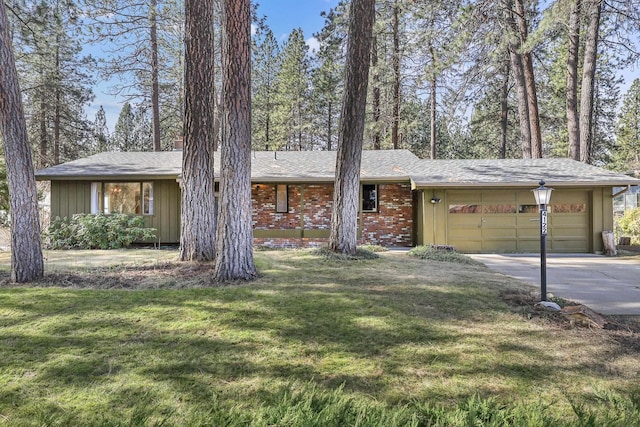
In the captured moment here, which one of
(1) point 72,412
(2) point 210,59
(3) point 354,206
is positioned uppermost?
(2) point 210,59

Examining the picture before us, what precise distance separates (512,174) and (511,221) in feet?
4.65

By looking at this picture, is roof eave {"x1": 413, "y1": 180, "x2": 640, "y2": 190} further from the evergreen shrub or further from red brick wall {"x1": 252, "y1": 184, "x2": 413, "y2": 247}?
the evergreen shrub

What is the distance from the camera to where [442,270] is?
6129 millimetres

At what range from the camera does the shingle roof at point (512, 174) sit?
992 centimetres

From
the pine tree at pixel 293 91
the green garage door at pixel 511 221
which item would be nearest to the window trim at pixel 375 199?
the green garage door at pixel 511 221

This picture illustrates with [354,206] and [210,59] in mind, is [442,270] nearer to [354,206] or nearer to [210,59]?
[354,206]

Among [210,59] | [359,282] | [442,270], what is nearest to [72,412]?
[359,282]

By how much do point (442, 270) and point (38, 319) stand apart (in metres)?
5.40

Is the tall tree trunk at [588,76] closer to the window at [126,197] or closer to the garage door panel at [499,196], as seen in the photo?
the garage door panel at [499,196]

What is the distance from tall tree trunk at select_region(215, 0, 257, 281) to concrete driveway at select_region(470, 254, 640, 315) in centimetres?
432

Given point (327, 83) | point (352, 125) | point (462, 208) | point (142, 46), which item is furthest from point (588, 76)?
point (142, 46)

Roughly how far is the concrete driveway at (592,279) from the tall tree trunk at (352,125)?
9.77 ft

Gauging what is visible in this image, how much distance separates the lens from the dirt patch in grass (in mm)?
3199

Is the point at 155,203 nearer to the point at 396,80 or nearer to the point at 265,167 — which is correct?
the point at 265,167
